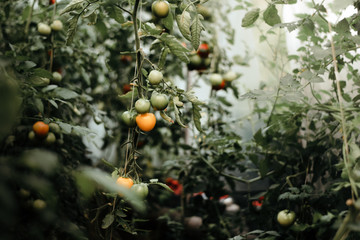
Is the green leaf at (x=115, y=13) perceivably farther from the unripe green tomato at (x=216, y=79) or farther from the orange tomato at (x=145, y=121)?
the unripe green tomato at (x=216, y=79)

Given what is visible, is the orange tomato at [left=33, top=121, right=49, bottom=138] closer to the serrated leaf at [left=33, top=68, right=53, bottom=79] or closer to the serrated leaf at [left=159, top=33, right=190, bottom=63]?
the serrated leaf at [left=33, top=68, right=53, bottom=79]

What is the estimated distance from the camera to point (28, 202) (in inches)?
39.5

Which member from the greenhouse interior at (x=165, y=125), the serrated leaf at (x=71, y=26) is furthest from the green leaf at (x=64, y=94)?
the serrated leaf at (x=71, y=26)

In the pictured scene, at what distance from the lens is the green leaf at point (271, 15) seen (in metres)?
0.93

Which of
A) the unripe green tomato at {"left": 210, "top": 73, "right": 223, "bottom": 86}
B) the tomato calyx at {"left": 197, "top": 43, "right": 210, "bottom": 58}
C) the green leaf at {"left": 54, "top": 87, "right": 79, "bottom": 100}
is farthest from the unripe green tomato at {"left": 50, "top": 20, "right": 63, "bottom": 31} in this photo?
the unripe green tomato at {"left": 210, "top": 73, "right": 223, "bottom": 86}

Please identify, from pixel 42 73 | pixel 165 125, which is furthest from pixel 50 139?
pixel 165 125

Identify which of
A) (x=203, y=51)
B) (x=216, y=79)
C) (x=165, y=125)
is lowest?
(x=165, y=125)

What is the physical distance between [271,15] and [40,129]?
2.58ft

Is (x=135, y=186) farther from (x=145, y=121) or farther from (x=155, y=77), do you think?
(x=155, y=77)

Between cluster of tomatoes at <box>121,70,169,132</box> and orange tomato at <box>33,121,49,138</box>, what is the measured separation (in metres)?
0.39

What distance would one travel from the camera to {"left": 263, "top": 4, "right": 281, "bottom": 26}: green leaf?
3.04ft

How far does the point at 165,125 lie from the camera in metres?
1.95

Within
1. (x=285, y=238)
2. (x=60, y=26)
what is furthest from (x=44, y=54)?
(x=285, y=238)

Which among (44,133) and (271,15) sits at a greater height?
(271,15)
